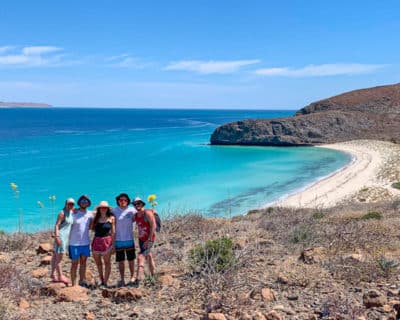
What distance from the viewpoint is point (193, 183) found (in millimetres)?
35781

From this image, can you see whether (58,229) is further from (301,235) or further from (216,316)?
(301,235)

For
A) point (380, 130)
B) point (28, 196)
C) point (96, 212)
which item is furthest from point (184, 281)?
point (380, 130)

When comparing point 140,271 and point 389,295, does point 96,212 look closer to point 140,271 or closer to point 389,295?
point 140,271

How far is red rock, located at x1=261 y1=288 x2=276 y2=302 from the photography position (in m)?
5.24

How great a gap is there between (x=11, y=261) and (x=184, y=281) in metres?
3.58

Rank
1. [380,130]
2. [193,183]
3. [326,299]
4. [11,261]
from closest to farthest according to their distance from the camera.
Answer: [326,299]
[11,261]
[193,183]
[380,130]

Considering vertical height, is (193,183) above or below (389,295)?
below

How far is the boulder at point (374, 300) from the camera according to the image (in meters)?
4.84

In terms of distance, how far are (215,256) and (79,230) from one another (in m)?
2.00

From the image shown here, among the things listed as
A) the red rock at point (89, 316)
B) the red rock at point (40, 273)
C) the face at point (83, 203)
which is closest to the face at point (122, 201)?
the face at point (83, 203)

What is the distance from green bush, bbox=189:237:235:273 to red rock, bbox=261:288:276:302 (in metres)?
0.80

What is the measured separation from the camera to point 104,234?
20.8 ft

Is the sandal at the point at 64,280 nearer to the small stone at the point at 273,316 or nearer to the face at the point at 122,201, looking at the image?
the face at the point at 122,201

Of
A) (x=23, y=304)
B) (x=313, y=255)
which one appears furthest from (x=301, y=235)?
(x=23, y=304)
